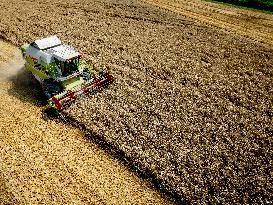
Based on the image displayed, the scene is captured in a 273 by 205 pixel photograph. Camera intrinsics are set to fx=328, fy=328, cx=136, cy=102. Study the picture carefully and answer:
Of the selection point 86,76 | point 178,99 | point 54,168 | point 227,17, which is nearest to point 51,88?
point 86,76

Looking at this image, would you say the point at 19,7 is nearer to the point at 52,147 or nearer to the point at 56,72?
the point at 56,72

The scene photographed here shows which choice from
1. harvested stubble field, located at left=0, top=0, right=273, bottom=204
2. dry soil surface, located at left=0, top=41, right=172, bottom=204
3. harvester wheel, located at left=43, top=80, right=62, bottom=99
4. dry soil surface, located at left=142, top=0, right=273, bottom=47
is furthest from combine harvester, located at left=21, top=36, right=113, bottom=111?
dry soil surface, located at left=142, top=0, right=273, bottom=47

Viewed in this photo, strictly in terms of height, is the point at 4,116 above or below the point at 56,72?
below

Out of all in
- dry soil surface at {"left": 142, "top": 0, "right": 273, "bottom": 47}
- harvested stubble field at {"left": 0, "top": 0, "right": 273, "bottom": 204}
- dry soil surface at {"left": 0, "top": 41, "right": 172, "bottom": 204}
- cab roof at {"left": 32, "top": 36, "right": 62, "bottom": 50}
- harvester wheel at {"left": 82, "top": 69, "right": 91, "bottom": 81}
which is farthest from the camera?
dry soil surface at {"left": 142, "top": 0, "right": 273, "bottom": 47}

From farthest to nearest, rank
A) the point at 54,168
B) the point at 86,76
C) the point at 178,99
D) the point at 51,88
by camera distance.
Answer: the point at 86,76 → the point at 178,99 → the point at 51,88 → the point at 54,168

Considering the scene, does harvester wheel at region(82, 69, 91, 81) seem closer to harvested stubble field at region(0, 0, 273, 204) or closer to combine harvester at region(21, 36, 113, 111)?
combine harvester at region(21, 36, 113, 111)

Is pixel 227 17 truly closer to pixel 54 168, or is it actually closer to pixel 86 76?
pixel 86 76

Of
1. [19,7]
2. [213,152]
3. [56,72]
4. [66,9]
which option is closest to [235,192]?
[213,152]
